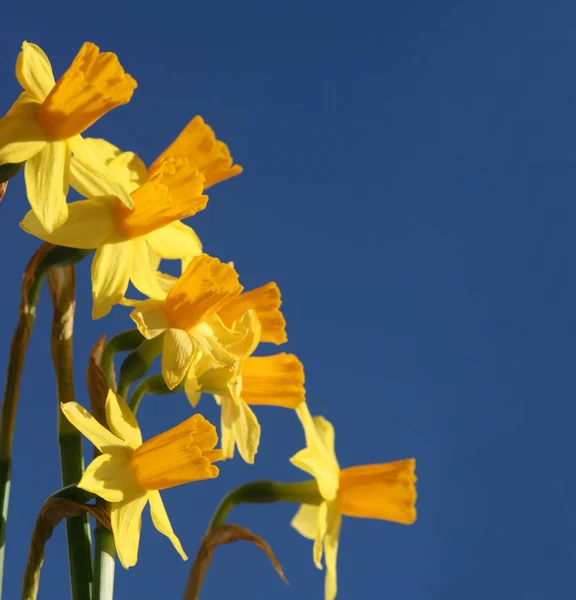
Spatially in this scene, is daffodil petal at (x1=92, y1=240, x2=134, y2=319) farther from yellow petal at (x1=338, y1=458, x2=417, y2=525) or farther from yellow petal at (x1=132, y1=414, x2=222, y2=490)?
yellow petal at (x1=338, y1=458, x2=417, y2=525)

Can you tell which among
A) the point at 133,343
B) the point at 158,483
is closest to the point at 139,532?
the point at 158,483

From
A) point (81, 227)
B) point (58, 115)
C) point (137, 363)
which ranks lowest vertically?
point (137, 363)

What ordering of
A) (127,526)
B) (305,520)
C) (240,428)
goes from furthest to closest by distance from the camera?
(305,520) → (240,428) → (127,526)

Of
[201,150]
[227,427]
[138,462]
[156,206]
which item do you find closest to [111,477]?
[138,462]

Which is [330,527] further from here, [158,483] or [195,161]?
[195,161]

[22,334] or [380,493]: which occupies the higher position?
[22,334]

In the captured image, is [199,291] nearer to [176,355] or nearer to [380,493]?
[176,355]

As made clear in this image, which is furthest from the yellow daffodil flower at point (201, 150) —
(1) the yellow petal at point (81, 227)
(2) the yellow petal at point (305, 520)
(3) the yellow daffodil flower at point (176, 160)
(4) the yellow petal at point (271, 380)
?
(2) the yellow petal at point (305, 520)
